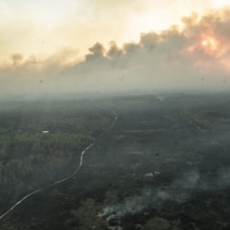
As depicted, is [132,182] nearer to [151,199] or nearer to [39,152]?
[151,199]

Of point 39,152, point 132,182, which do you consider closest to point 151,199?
point 132,182

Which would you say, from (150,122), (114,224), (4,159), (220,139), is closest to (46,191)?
(114,224)

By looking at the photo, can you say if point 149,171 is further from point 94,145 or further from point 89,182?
point 94,145

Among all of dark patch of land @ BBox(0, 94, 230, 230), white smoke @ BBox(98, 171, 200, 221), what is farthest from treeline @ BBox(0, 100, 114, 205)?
white smoke @ BBox(98, 171, 200, 221)

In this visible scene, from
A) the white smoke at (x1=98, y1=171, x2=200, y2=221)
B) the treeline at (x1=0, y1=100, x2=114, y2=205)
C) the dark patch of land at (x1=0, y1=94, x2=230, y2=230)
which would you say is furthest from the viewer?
the treeline at (x1=0, y1=100, x2=114, y2=205)

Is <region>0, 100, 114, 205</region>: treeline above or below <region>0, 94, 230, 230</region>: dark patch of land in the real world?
above

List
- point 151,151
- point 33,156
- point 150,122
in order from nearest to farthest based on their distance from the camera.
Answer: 1. point 33,156
2. point 151,151
3. point 150,122

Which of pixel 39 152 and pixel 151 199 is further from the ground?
pixel 39 152

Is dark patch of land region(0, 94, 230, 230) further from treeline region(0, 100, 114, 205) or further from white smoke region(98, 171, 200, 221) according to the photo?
treeline region(0, 100, 114, 205)

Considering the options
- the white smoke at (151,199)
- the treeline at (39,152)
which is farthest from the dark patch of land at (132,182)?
the treeline at (39,152)

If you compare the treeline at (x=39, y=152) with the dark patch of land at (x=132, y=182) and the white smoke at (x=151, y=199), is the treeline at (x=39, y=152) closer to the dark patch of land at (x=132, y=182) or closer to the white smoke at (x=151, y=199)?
the dark patch of land at (x=132, y=182)

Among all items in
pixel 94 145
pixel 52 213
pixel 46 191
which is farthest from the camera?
pixel 94 145
